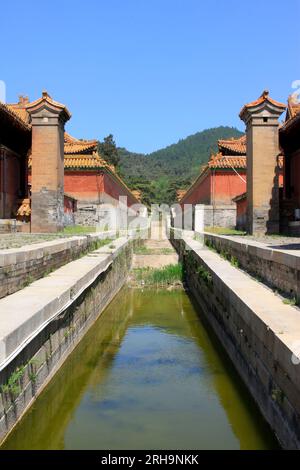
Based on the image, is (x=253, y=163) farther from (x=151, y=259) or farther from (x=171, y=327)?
(x=171, y=327)

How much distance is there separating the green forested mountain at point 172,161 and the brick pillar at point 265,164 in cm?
5542

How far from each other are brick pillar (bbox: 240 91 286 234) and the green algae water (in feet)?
28.3

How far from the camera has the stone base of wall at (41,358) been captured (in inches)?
175

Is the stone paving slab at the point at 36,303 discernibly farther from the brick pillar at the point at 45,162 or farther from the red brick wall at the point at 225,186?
the red brick wall at the point at 225,186

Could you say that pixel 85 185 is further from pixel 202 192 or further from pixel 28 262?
pixel 28 262

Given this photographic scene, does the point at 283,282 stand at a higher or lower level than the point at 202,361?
higher

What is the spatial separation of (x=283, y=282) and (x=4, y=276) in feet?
11.8

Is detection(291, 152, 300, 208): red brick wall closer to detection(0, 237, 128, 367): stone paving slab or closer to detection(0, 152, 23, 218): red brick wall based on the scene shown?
detection(0, 152, 23, 218): red brick wall

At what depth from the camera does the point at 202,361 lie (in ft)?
24.9

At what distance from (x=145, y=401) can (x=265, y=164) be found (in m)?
12.9

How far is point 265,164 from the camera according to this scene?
17.3 meters

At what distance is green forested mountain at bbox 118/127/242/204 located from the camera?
84562 millimetres

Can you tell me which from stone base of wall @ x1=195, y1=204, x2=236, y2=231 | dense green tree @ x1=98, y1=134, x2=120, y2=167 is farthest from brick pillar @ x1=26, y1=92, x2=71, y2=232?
dense green tree @ x1=98, y1=134, x2=120, y2=167
